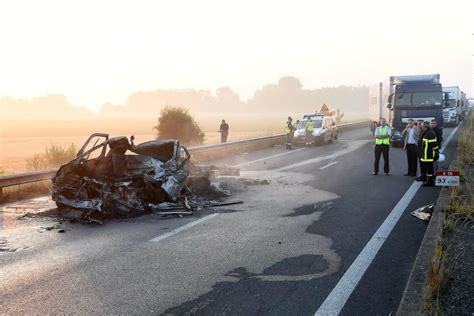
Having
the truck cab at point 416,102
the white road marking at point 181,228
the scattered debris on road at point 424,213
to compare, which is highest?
the truck cab at point 416,102

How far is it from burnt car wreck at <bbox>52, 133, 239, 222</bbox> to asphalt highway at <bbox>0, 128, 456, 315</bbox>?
1.38 ft

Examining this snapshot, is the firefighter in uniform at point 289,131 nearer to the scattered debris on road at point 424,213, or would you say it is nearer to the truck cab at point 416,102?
the truck cab at point 416,102

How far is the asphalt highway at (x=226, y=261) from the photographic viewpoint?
448cm

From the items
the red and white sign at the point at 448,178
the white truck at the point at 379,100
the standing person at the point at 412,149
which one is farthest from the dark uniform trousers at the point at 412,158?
the white truck at the point at 379,100

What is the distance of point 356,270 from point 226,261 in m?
1.67

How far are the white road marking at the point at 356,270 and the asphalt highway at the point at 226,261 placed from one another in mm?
21

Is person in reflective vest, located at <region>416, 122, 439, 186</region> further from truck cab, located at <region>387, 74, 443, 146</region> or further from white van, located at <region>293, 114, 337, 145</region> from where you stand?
white van, located at <region>293, 114, 337, 145</region>

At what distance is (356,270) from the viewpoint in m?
5.37

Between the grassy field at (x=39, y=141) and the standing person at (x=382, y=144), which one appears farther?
the grassy field at (x=39, y=141)

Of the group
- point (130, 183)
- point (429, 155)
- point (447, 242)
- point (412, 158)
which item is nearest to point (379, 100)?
point (412, 158)

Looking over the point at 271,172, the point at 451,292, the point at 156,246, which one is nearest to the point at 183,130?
the point at 271,172

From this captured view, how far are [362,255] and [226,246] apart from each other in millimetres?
1950

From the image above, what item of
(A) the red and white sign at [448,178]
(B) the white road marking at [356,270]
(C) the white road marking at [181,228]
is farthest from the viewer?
(A) the red and white sign at [448,178]

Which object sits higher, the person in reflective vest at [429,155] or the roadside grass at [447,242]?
the person in reflective vest at [429,155]
